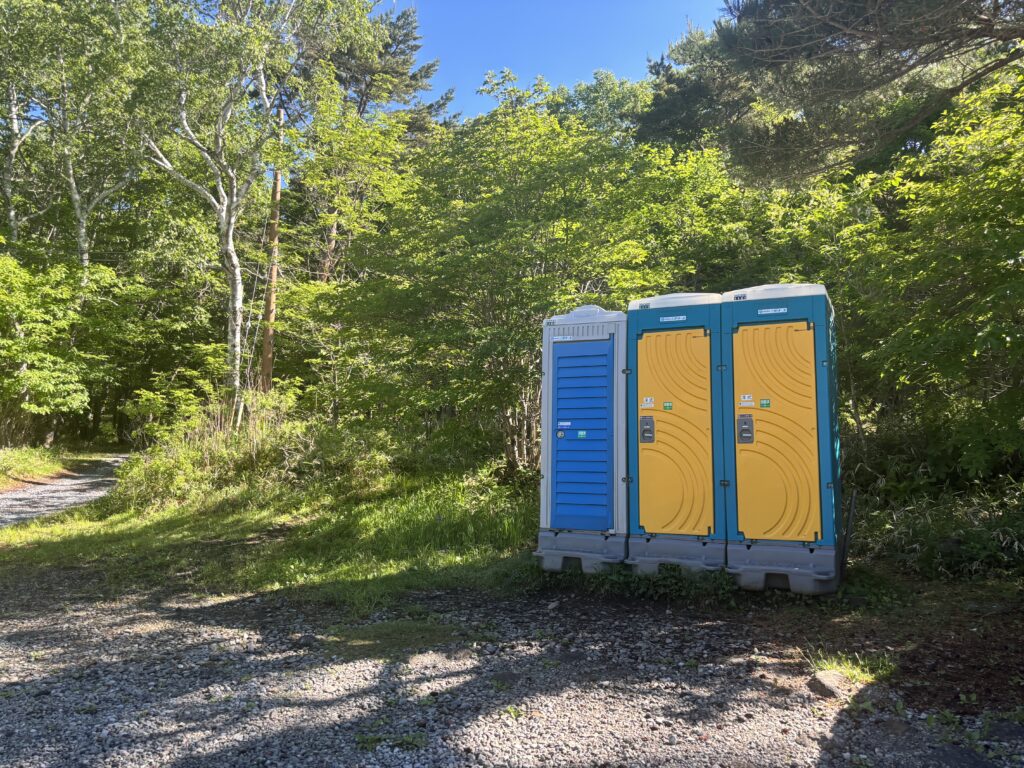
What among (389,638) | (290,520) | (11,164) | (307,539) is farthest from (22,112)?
(389,638)

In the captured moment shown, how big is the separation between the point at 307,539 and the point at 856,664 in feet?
20.7

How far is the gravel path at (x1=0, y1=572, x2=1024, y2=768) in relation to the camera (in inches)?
113

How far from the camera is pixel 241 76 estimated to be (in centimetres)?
1786

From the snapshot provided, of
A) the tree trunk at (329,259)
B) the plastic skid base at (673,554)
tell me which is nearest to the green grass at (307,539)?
the plastic skid base at (673,554)

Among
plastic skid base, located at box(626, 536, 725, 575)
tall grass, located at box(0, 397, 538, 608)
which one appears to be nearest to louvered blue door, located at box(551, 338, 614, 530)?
plastic skid base, located at box(626, 536, 725, 575)

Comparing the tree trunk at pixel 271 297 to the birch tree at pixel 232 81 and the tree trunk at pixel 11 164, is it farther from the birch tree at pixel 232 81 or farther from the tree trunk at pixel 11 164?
the tree trunk at pixel 11 164

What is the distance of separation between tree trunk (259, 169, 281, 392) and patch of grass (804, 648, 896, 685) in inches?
592

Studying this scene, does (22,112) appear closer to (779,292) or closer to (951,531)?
(779,292)

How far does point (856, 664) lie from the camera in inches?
151

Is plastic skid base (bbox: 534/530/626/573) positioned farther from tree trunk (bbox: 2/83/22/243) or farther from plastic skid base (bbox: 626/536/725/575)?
tree trunk (bbox: 2/83/22/243)

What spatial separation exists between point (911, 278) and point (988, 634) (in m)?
2.90

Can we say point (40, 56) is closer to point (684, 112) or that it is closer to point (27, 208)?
point (27, 208)

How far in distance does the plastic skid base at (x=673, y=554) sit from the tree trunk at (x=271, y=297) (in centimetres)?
1346

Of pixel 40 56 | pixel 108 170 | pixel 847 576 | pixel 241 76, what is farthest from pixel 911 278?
pixel 108 170
